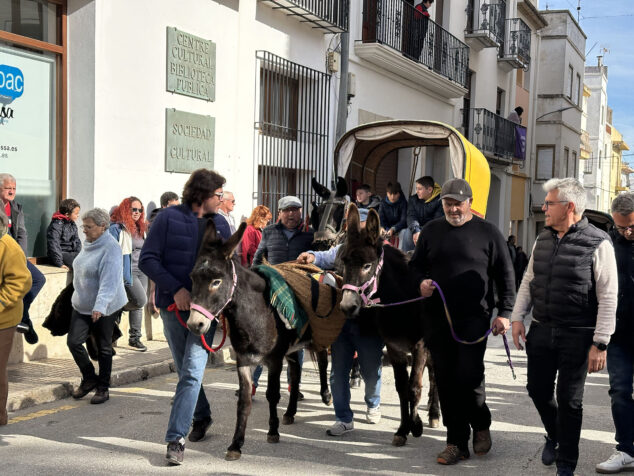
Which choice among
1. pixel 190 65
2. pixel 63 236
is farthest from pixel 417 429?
pixel 190 65

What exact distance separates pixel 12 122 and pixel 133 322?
279 centimetres

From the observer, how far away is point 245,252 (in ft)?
29.0

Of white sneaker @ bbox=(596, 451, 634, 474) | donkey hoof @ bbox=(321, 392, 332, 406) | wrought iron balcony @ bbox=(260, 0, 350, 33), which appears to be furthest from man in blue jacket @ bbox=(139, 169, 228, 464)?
wrought iron balcony @ bbox=(260, 0, 350, 33)

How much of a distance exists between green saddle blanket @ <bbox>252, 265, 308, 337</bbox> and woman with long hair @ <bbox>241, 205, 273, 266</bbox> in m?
2.75

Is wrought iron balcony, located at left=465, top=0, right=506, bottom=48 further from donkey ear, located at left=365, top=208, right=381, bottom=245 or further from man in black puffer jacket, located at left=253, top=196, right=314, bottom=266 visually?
donkey ear, located at left=365, top=208, right=381, bottom=245

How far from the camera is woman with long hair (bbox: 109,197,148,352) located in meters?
8.71

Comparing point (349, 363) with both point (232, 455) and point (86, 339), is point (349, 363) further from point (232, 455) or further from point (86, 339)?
point (86, 339)

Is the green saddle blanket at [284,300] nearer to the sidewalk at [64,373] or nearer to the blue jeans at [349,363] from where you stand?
the blue jeans at [349,363]

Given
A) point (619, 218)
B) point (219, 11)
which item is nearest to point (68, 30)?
point (219, 11)

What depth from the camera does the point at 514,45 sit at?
1024 inches

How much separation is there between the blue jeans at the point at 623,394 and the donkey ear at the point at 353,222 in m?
1.99

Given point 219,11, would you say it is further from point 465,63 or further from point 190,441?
point 465,63

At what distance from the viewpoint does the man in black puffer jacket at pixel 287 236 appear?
7.57m

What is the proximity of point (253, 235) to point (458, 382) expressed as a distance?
4.06m
